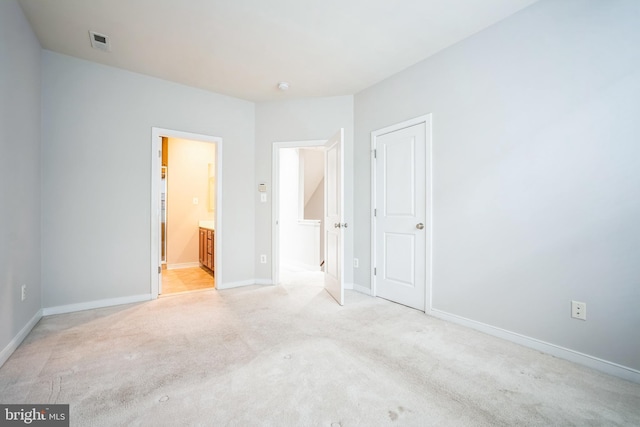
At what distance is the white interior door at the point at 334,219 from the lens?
125 inches

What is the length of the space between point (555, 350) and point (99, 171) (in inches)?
169

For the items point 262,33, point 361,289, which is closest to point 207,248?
point 361,289

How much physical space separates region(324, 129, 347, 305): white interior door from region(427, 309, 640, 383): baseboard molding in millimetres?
1164

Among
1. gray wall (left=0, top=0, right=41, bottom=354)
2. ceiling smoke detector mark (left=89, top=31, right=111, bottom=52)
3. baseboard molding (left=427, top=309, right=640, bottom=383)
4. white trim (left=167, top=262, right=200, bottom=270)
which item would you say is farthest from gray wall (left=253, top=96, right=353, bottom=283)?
gray wall (left=0, top=0, right=41, bottom=354)

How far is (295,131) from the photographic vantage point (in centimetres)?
393

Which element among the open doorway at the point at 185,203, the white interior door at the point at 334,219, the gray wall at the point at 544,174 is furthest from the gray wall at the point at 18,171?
the gray wall at the point at 544,174

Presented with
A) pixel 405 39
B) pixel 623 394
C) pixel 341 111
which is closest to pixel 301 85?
pixel 341 111

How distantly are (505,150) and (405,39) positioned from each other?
4.27 feet

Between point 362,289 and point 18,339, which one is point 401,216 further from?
point 18,339

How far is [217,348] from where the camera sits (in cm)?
210

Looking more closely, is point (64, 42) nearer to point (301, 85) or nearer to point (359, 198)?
point (301, 85)

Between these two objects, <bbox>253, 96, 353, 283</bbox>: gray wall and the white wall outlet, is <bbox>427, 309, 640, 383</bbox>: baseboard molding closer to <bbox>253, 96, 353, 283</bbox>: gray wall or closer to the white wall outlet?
the white wall outlet

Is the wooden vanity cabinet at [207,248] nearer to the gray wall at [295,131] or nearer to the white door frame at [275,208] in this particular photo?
the gray wall at [295,131]

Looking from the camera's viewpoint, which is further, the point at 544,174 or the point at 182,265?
the point at 182,265
